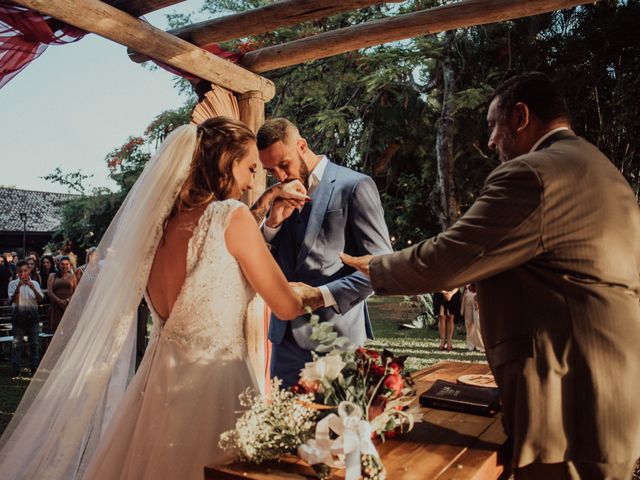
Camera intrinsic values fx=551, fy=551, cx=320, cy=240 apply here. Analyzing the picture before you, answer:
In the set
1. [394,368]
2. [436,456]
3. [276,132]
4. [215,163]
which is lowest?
[436,456]

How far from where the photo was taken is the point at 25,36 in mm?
3777

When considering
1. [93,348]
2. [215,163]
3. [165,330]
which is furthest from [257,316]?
[215,163]

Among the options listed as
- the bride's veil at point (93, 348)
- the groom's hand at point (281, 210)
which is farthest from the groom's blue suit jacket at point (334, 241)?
the bride's veil at point (93, 348)

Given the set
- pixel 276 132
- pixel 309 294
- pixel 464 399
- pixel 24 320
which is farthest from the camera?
pixel 24 320

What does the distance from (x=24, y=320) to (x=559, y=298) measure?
946cm

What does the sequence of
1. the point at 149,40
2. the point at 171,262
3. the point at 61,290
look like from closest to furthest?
the point at 171,262 < the point at 149,40 < the point at 61,290

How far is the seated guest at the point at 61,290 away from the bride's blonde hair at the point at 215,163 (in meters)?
7.49

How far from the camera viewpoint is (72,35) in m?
3.85

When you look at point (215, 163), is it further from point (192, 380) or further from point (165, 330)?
point (192, 380)

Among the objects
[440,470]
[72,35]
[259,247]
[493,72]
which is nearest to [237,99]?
[72,35]

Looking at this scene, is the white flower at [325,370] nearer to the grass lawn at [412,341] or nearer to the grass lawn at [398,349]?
the grass lawn at [398,349]

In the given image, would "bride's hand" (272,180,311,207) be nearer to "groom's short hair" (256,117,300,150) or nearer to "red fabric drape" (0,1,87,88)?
"groom's short hair" (256,117,300,150)

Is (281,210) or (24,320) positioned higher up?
(281,210)

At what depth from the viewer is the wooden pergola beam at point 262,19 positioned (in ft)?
13.2
